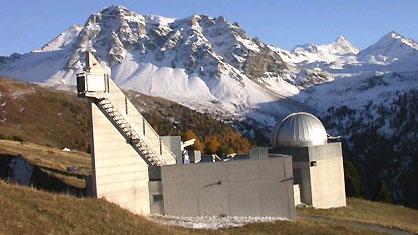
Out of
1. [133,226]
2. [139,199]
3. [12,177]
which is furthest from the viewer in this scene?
[12,177]

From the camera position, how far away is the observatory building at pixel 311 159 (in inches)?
2276

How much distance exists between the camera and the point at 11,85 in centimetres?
19875

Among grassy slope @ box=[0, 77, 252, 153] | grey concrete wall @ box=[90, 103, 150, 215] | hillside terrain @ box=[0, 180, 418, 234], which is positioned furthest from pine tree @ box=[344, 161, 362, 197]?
grassy slope @ box=[0, 77, 252, 153]

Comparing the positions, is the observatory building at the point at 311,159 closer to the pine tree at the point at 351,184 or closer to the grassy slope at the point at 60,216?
the pine tree at the point at 351,184

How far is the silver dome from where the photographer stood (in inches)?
2462

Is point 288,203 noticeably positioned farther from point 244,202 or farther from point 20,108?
point 20,108

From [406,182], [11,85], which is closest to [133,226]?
[406,182]

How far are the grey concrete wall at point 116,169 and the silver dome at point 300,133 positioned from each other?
26.6 metres

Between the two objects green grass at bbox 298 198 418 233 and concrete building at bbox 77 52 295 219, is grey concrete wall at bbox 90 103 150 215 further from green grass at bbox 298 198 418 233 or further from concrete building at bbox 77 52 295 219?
green grass at bbox 298 198 418 233

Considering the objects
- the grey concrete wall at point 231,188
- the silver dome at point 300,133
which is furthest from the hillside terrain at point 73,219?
the silver dome at point 300,133

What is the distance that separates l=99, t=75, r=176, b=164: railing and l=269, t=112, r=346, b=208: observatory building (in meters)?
19.8

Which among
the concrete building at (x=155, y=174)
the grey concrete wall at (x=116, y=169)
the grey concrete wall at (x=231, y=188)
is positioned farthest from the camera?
the grey concrete wall at (x=231, y=188)

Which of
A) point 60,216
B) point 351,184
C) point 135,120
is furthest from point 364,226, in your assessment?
point 351,184

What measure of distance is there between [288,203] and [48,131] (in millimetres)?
110693
